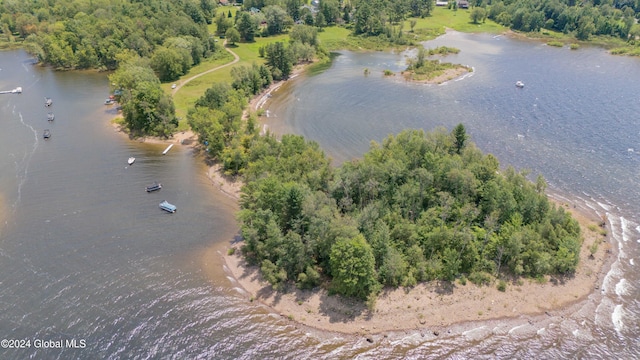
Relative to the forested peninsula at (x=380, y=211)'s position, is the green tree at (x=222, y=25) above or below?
above

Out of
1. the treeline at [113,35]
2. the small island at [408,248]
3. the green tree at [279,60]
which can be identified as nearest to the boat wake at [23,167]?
the small island at [408,248]

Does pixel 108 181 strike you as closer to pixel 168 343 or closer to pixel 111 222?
pixel 111 222

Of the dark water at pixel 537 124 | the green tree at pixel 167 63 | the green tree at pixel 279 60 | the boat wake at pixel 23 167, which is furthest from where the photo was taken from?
the green tree at pixel 279 60

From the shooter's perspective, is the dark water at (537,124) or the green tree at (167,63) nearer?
the dark water at (537,124)

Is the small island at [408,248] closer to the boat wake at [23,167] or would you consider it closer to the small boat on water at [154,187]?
the small boat on water at [154,187]

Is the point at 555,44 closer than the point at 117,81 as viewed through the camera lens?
No

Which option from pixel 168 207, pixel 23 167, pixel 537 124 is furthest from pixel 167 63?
pixel 537 124

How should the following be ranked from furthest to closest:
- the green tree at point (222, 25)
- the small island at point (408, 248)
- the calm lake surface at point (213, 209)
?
the green tree at point (222, 25)
the small island at point (408, 248)
the calm lake surface at point (213, 209)

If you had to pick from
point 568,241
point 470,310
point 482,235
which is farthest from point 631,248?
point 470,310
